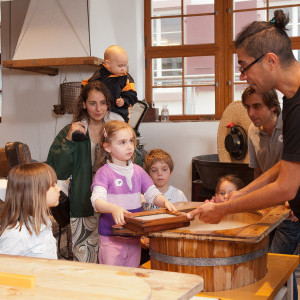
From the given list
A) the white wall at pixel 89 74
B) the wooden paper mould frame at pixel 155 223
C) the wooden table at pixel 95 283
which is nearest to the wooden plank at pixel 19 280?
the wooden table at pixel 95 283

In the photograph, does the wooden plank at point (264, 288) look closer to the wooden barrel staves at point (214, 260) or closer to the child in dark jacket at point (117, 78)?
the wooden barrel staves at point (214, 260)

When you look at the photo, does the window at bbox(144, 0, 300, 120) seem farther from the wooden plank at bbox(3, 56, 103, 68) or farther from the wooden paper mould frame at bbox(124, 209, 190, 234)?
the wooden paper mould frame at bbox(124, 209, 190, 234)

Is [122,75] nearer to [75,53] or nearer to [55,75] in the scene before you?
[75,53]

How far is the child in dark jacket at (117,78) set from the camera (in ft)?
10.9

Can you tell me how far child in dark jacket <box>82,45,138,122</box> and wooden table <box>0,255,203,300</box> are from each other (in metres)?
2.10

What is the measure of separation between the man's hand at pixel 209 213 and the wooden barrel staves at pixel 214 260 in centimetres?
16

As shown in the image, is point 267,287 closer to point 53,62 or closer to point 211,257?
point 211,257

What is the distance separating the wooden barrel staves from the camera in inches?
66.1

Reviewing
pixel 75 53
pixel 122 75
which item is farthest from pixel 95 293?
pixel 75 53

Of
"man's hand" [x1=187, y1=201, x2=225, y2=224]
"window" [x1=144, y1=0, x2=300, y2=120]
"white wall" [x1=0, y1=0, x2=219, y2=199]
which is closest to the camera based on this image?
"man's hand" [x1=187, y1=201, x2=225, y2=224]

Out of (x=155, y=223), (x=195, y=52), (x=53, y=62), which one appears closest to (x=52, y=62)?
(x=53, y=62)

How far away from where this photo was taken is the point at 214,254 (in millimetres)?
1680

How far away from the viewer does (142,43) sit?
5.68m

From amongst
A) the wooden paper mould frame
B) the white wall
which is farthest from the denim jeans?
the white wall
